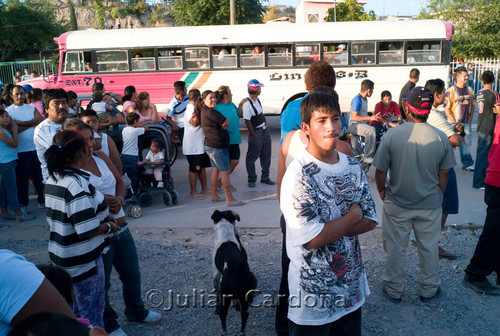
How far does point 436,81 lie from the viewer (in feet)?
16.4

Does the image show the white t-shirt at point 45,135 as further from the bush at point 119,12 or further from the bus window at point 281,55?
the bush at point 119,12

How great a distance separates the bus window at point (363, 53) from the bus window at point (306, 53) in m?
1.16

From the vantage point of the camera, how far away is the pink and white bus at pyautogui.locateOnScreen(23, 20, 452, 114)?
43.6 ft

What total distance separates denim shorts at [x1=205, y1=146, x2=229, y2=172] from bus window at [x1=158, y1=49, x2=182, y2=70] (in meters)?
7.70

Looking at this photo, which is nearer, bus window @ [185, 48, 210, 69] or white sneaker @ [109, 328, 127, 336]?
white sneaker @ [109, 328, 127, 336]

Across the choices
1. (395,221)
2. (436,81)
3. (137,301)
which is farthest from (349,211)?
(436,81)

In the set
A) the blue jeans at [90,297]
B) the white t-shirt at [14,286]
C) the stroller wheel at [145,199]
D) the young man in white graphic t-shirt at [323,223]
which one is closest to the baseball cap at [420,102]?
the young man in white graphic t-shirt at [323,223]

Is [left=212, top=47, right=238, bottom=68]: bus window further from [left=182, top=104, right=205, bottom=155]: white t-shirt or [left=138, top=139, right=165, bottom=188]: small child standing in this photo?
[left=138, top=139, right=165, bottom=188]: small child standing

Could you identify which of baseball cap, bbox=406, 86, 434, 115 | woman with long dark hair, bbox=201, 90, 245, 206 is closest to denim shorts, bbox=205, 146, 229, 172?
woman with long dark hair, bbox=201, 90, 245, 206

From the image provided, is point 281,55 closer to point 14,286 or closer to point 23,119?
point 23,119

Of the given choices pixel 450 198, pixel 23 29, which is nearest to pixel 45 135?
pixel 450 198

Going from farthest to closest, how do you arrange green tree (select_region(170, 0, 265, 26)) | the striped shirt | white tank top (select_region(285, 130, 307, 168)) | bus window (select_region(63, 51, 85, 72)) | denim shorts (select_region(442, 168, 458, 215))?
green tree (select_region(170, 0, 265, 26)) → bus window (select_region(63, 51, 85, 72)) → denim shorts (select_region(442, 168, 458, 215)) → white tank top (select_region(285, 130, 307, 168)) → the striped shirt

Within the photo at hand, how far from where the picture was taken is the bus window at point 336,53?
1343cm

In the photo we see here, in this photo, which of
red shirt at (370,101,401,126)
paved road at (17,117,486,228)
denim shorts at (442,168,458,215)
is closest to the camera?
denim shorts at (442,168,458,215)
